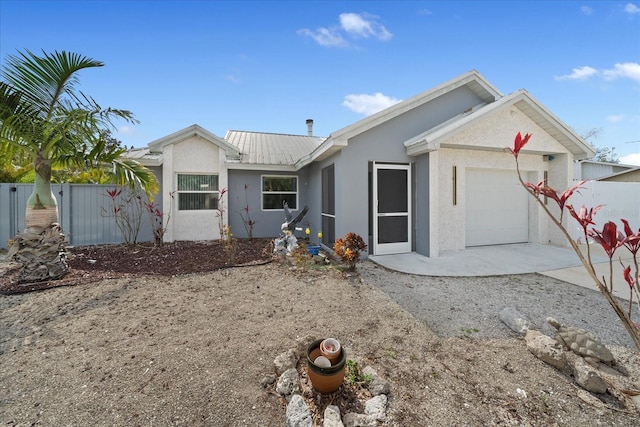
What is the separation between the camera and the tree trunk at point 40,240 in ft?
18.0

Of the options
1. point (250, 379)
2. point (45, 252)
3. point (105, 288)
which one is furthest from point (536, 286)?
point (45, 252)

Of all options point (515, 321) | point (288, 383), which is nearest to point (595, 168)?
point (515, 321)

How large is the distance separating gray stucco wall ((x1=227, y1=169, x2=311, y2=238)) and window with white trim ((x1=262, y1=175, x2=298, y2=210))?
0.17 meters

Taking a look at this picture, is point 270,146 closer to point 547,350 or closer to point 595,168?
point 547,350

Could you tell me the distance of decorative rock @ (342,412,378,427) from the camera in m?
2.21

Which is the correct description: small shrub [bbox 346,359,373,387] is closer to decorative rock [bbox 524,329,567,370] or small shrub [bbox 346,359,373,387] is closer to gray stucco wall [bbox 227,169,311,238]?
decorative rock [bbox 524,329,567,370]

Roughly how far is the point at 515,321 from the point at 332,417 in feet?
10.4

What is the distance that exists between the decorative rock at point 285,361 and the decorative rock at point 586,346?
338 cm

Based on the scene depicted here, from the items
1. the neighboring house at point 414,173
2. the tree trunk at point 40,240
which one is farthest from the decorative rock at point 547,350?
the tree trunk at point 40,240

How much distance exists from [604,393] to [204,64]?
36.3 ft

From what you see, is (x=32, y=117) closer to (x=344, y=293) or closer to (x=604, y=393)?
(x=344, y=293)

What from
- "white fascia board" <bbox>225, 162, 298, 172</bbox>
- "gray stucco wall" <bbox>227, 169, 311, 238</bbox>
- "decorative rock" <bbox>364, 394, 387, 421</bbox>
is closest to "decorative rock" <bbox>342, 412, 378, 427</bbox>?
"decorative rock" <bbox>364, 394, 387, 421</bbox>

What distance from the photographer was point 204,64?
27.7 feet

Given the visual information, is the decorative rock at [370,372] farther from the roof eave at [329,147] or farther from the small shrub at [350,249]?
the roof eave at [329,147]
